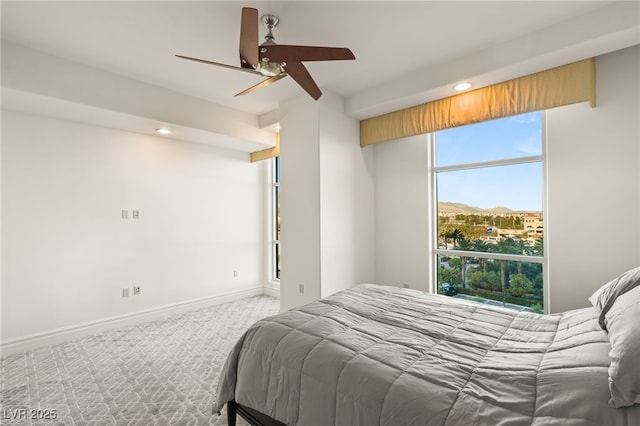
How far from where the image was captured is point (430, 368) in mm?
1379

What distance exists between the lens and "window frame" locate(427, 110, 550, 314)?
3.03 m

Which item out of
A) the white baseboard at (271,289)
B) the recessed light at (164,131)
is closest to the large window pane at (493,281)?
the white baseboard at (271,289)

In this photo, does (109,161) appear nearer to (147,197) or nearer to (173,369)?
(147,197)

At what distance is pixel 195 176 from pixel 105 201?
3.92ft

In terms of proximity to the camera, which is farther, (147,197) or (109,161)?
(147,197)

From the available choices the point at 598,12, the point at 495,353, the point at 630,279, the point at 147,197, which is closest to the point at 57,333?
the point at 147,197

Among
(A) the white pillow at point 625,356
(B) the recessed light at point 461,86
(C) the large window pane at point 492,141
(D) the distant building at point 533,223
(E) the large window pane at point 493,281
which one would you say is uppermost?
(B) the recessed light at point 461,86

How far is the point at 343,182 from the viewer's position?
3912 mm

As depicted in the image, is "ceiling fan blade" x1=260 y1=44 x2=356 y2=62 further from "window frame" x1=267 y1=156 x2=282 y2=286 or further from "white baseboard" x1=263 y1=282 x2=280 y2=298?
"white baseboard" x1=263 y1=282 x2=280 y2=298

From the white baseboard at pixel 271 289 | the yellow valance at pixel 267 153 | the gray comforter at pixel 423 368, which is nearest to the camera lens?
the gray comforter at pixel 423 368

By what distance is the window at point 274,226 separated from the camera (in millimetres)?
5457

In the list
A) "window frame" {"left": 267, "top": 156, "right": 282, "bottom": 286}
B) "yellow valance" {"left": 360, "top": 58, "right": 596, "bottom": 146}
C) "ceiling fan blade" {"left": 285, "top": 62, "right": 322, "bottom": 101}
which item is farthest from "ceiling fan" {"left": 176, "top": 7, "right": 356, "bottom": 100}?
"window frame" {"left": 267, "top": 156, "right": 282, "bottom": 286}

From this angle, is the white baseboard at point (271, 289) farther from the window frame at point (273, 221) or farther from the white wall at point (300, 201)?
the white wall at point (300, 201)

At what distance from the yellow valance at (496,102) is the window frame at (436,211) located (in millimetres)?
342
